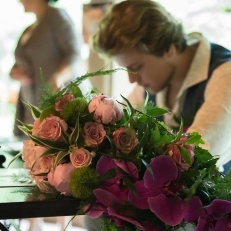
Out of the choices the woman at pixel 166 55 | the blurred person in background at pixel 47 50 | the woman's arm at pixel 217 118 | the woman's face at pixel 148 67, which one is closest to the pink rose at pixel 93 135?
the woman's arm at pixel 217 118

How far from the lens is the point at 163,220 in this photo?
0.50m

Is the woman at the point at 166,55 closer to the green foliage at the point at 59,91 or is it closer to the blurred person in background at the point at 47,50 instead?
the blurred person in background at the point at 47,50

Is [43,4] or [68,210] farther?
[43,4]

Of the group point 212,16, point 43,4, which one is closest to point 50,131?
point 43,4

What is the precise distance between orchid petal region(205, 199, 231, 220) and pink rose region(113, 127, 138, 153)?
0.11 metres

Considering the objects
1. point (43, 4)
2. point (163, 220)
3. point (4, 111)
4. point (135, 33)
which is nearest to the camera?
point (163, 220)

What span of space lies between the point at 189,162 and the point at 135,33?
71 centimetres

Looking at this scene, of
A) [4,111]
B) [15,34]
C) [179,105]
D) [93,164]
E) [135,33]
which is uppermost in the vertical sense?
[93,164]

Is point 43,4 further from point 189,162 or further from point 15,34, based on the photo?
point 189,162

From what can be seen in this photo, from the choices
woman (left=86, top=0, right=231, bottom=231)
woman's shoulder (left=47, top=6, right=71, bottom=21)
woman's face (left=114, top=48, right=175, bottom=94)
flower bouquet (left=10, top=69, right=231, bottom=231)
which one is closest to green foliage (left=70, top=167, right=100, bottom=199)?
flower bouquet (left=10, top=69, right=231, bottom=231)

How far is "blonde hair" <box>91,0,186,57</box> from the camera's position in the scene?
120 centimetres

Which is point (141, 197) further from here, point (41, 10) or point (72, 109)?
point (41, 10)

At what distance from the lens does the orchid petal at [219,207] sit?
506 millimetres

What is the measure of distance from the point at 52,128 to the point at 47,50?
1222 millimetres
